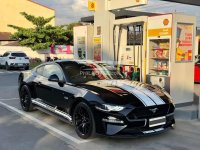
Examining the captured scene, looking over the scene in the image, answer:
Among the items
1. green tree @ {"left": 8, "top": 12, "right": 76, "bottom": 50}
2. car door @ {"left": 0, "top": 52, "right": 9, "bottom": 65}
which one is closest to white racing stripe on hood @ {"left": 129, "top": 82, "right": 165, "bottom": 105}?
car door @ {"left": 0, "top": 52, "right": 9, "bottom": 65}

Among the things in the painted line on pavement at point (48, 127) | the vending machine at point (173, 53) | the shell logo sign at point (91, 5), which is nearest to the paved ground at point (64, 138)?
the painted line on pavement at point (48, 127)

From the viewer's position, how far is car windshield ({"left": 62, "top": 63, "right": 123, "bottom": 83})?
21.8 ft

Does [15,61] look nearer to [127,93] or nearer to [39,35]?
[39,35]

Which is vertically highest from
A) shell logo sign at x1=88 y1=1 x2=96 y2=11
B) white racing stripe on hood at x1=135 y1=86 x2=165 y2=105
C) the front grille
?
shell logo sign at x1=88 y1=1 x2=96 y2=11

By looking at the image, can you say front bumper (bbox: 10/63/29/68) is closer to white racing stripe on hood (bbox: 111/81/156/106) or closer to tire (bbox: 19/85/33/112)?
tire (bbox: 19/85/33/112)

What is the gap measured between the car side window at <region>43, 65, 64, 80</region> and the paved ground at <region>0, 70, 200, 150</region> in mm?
1071

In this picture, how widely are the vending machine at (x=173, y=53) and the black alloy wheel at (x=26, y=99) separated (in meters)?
3.68

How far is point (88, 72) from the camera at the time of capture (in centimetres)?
692

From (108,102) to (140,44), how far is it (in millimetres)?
5154

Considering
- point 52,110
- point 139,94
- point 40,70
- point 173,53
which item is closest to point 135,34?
point 173,53

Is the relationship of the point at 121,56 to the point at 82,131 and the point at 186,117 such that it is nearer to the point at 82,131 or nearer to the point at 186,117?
the point at 186,117

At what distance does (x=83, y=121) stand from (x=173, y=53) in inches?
156

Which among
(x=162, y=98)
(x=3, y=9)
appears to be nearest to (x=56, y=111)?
(x=162, y=98)

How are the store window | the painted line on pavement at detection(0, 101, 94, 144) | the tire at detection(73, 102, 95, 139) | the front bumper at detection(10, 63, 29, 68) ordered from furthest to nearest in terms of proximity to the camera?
1. the front bumper at detection(10, 63, 29, 68)
2. the store window
3. the painted line on pavement at detection(0, 101, 94, 144)
4. the tire at detection(73, 102, 95, 139)
